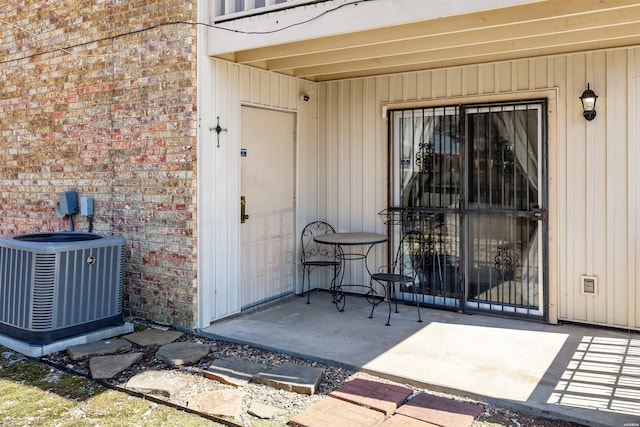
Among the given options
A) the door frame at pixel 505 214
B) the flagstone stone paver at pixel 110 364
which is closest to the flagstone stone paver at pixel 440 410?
the flagstone stone paver at pixel 110 364

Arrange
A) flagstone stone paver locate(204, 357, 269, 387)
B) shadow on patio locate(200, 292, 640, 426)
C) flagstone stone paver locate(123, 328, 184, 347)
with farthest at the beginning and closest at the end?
flagstone stone paver locate(123, 328, 184, 347), flagstone stone paver locate(204, 357, 269, 387), shadow on patio locate(200, 292, 640, 426)

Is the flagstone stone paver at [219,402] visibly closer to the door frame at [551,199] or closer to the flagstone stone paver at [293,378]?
the flagstone stone paver at [293,378]

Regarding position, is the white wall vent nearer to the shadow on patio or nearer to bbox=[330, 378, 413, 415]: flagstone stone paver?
the shadow on patio

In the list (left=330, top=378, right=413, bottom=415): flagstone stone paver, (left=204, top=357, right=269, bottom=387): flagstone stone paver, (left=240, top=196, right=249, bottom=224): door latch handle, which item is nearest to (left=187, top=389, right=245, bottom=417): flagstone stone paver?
(left=204, top=357, right=269, bottom=387): flagstone stone paver

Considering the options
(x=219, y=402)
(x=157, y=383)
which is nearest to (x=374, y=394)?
(x=219, y=402)

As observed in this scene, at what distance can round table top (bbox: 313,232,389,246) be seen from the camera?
5.70 m

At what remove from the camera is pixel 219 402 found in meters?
3.50

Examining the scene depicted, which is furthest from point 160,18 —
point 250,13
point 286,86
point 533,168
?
point 533,168

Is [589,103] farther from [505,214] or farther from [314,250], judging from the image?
[314,250]

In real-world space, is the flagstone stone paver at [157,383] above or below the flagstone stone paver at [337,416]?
above

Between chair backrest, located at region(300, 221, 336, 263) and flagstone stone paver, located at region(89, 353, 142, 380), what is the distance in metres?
2.70

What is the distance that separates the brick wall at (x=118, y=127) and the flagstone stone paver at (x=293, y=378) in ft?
4.70

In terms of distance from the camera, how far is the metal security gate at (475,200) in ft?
17.7

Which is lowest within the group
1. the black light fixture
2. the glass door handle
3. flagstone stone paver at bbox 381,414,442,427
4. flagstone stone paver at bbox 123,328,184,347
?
flagstone stone paver at bbox 381,414,442,427
